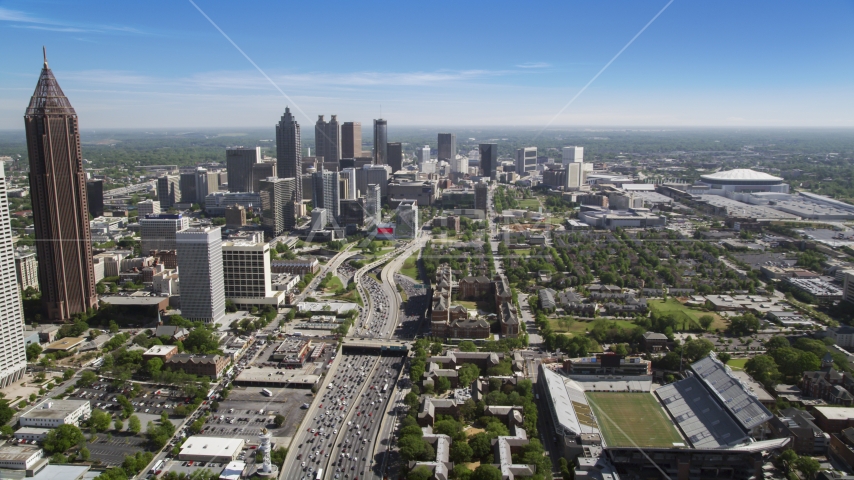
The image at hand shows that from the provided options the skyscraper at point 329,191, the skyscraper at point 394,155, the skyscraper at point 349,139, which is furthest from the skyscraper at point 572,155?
the skyscraper at point 329,191

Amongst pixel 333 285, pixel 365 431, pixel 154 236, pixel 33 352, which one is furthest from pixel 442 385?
pixel 154 236

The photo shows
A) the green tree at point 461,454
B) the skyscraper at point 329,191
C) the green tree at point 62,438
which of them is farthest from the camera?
the skyscraper at point 329,191

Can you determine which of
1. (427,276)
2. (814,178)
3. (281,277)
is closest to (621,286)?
(427,276)

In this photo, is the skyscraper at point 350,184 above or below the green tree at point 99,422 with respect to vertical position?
above

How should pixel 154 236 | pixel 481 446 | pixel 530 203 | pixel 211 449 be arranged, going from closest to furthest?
pixel 481 446, pixel 211 449, pixel 154 236, pixel 530 203

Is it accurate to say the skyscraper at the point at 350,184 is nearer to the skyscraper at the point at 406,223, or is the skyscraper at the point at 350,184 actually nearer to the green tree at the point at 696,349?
the skyscraper at the point at 406,223

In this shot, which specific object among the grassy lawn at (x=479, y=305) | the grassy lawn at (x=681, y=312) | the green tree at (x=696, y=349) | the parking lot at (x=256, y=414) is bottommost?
the parking lot at (x=256, y=414)

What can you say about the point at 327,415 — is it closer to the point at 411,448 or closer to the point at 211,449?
the point at 211,449
